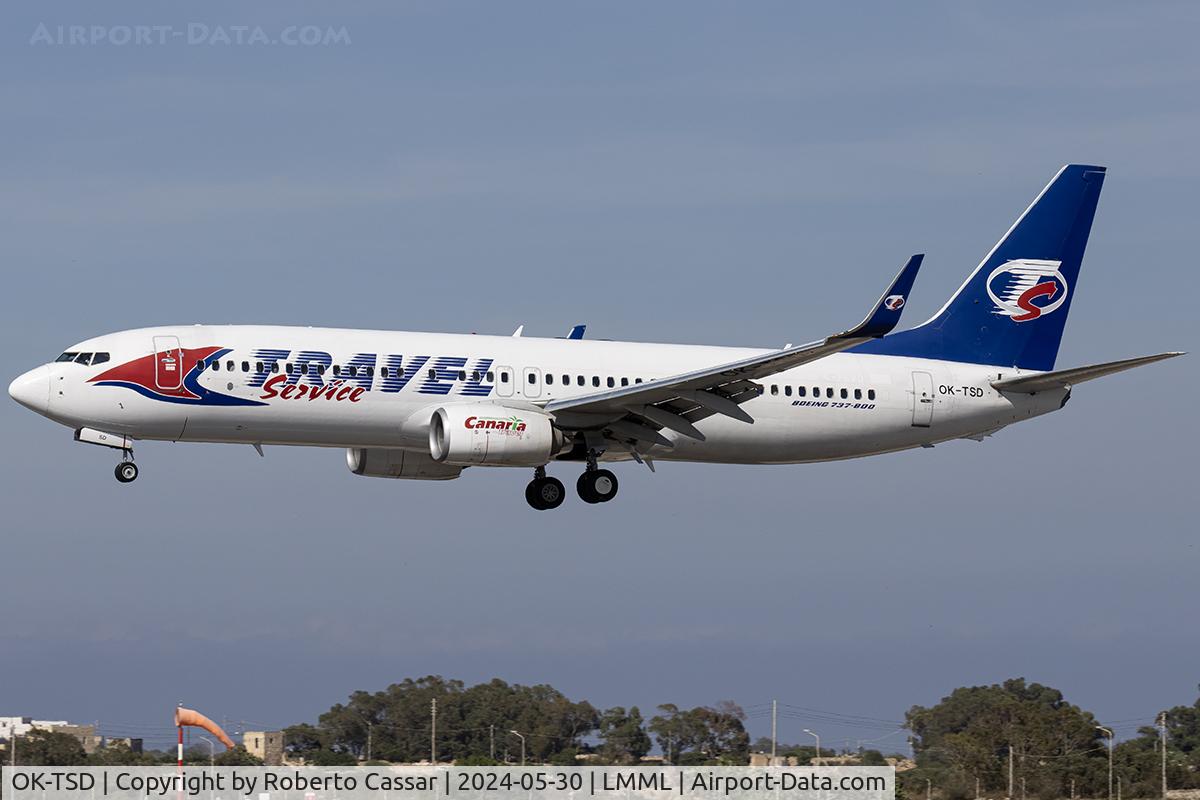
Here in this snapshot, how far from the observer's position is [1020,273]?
5628cm

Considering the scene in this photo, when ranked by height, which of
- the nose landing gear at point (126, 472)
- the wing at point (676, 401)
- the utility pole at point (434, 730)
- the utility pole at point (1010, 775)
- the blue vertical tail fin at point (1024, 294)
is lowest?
the utility pole at point (1010, 775)

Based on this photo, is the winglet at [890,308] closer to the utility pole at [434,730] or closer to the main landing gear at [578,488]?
the main landing gear at [578,488]

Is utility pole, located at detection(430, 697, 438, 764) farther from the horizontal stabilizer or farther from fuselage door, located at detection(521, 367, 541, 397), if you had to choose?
the horizontal stabilizer

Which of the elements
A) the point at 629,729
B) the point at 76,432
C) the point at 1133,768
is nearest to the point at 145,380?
the point at 76,432

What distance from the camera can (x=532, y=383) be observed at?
4872cm

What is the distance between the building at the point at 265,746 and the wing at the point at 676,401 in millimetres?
14510

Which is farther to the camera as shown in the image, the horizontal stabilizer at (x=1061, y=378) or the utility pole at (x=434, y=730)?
the utility pole at (x=434, y=730)

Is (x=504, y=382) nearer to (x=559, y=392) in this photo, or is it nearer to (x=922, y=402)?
(x=559, y=392)

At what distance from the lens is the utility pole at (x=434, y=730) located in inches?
2281

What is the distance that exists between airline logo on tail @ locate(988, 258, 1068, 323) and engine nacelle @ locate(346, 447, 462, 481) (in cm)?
1685

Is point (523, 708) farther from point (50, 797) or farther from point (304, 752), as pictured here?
point (50, 797)

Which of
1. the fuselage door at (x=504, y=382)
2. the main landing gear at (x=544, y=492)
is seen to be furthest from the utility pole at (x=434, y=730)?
the fuselage door at (x=504, y=382)

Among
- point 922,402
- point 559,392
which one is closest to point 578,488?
point 559,392

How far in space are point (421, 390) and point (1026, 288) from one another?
19339 millimetres
